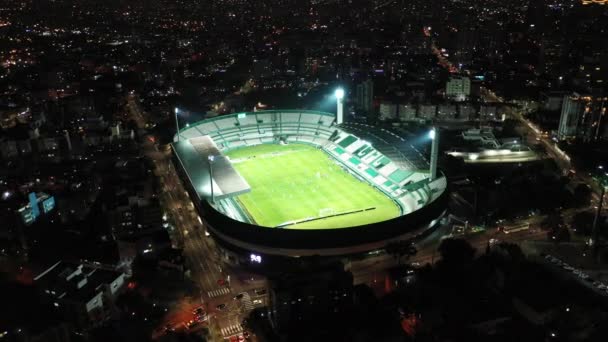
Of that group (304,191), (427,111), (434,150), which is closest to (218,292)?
(304,191)

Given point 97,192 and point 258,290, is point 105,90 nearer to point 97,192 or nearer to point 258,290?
point 97,192

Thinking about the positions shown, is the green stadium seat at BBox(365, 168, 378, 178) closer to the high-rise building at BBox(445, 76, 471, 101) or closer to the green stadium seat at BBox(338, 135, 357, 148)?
the green stadium seat at BBox(338, 135, 357, 148)

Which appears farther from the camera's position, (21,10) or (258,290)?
(21,10)

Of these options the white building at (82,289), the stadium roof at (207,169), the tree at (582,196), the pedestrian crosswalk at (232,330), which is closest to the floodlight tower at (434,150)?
the tree at (582,196)

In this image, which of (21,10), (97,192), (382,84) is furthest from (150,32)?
(97,192)

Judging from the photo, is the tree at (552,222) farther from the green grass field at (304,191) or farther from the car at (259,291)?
the car at (259,291)
